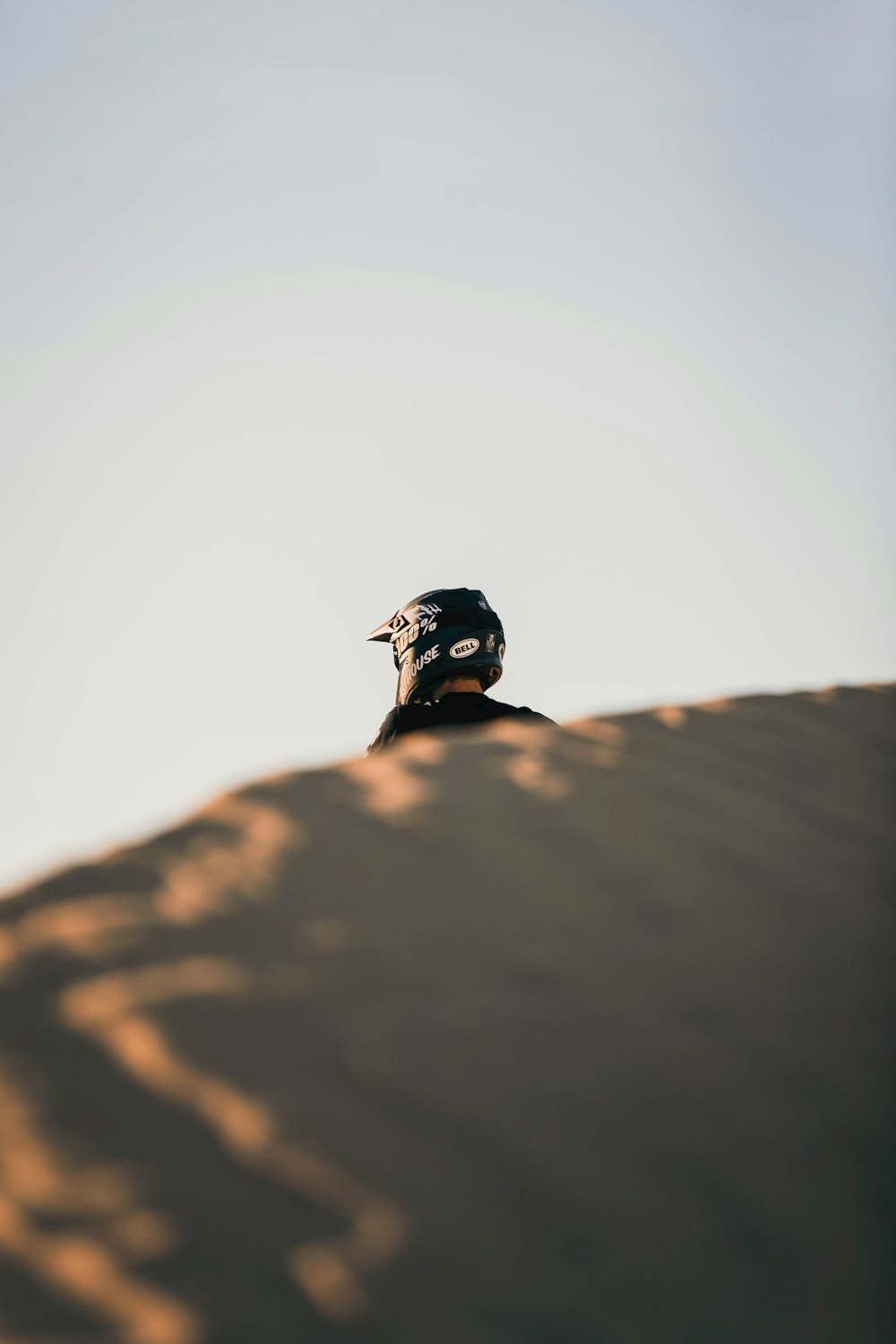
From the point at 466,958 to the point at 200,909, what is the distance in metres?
0.34

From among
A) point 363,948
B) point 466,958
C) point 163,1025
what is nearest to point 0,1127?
point 163,1025

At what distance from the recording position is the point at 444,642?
4.91 m

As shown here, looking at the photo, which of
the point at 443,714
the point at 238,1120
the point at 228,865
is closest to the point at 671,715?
the point at 228,865

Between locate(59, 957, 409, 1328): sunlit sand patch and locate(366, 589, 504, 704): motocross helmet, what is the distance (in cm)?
348

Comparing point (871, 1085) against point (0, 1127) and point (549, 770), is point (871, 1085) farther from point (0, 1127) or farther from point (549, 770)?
point (0, 1127)

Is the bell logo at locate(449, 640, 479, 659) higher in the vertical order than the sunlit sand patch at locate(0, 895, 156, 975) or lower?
higher

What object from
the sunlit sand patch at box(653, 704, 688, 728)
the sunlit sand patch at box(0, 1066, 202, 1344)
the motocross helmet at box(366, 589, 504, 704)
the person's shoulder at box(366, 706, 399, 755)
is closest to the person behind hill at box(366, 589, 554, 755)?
the motocross helmet at box(366, 589, 504, 704)

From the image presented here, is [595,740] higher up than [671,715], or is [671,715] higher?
[671,715]

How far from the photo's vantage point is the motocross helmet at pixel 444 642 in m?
4.88

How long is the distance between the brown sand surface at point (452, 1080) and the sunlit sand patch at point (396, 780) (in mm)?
11

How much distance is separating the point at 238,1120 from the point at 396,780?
2.17ft

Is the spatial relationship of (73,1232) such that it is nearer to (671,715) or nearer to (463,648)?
(671,715)

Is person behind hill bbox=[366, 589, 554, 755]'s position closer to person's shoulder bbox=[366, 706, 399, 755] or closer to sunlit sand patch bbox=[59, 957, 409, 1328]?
person's shoulder bbox=[366, 706, 399, 755]

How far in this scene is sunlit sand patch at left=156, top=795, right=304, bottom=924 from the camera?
1.51 meters
